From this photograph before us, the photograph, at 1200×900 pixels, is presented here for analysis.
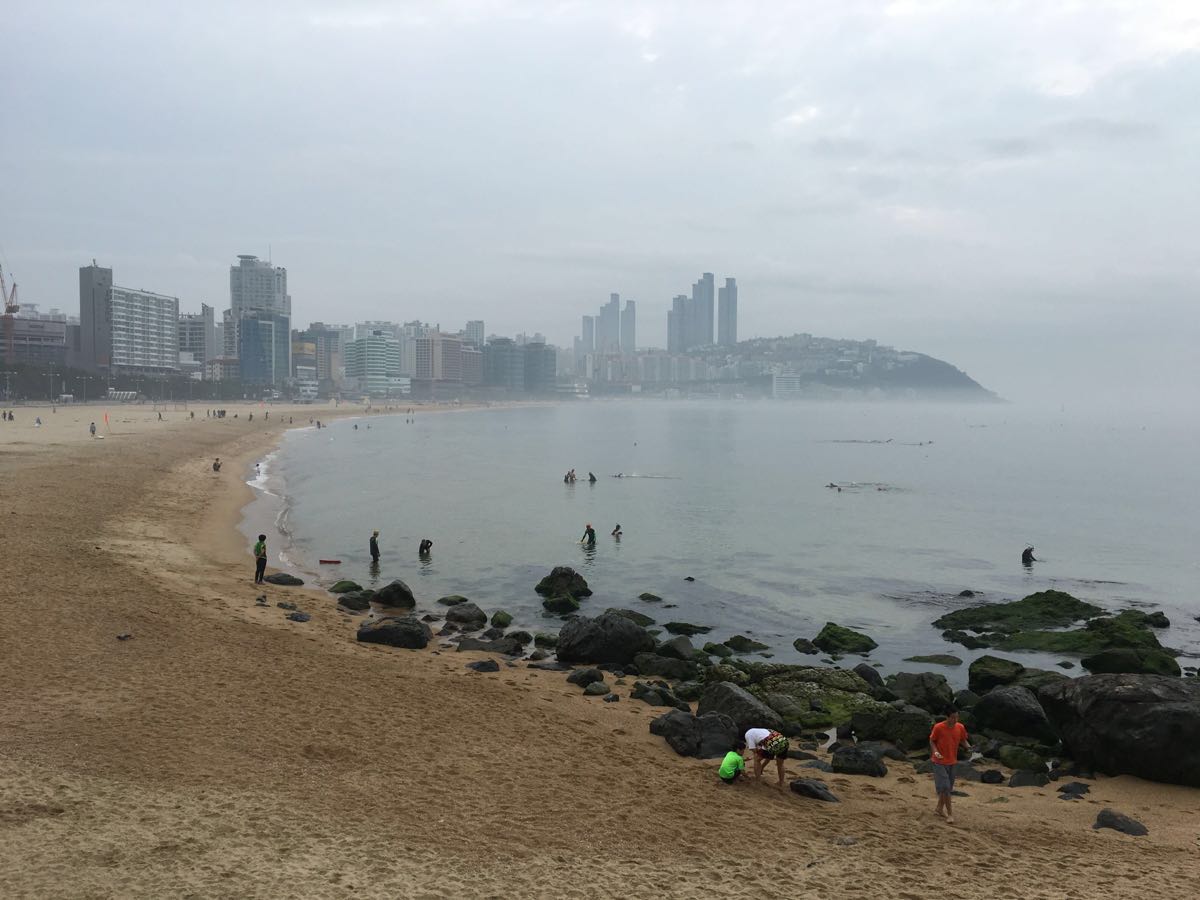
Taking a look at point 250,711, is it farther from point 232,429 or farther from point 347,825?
point 232,429

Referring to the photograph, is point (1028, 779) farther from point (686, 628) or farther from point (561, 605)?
point (561, 605)

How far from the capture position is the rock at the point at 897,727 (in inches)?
637

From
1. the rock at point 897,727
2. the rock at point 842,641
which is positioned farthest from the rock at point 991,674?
the rock at point 897,727

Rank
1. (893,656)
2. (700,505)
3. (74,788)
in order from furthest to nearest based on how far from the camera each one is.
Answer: (700,505) < (893,656) < (74,788)

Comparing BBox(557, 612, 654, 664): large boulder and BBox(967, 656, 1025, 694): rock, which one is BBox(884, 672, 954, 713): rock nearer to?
BBox(967, 656, 1025, 694): rock

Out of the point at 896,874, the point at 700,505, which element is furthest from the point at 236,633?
the point at 700,505

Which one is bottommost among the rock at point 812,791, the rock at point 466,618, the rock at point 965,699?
the rock at point 965,699

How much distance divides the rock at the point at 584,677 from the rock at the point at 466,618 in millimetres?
5972

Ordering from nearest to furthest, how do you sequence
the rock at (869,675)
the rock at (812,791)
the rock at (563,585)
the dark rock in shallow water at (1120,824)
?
the dark rock in shallow water at (1120,824), the rock at (812,791), the rock at (869,675), the rock at (563,585)

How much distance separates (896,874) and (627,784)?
4.06 metres

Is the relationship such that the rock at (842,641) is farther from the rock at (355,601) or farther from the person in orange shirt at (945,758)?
the rock at (355,601)

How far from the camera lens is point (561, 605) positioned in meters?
27.5

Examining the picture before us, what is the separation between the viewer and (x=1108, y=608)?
30.9m

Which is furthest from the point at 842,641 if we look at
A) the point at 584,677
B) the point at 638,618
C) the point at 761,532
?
the point at 761,532
